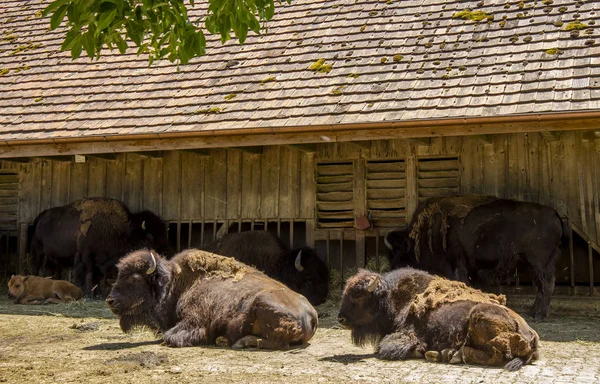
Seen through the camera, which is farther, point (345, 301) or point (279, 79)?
point (279, 79)

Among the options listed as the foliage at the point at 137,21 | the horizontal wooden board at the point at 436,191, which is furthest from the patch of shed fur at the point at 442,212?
the foliage at the point at 137,21

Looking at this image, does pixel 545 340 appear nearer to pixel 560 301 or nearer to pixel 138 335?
pixel 560 301

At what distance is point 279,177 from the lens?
40.9ft

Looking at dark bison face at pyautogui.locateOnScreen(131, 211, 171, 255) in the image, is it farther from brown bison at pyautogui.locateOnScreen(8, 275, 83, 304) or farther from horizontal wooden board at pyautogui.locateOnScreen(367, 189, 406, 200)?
horizontal wooden board at pyautogui.locateOnScreen(367, 189, 406, 200)

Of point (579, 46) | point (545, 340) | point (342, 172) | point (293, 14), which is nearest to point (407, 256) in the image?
point (342, 172)

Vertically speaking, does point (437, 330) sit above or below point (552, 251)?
below

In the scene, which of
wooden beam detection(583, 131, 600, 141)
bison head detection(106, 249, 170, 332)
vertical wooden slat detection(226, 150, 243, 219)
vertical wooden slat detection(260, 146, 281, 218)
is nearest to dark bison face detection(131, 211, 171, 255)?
vertical wooden slat detection(226, 150, 243, 219)

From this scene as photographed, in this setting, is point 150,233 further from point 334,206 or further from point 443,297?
point 443,297

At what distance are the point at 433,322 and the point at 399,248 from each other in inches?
162

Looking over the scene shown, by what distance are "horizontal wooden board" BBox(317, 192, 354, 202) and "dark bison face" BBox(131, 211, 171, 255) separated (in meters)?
2.74

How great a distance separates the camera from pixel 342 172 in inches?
479

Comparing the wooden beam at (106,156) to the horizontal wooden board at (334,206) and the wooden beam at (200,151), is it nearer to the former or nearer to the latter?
the wooden beam at (200,151)

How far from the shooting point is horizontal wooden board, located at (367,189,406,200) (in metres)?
11.8

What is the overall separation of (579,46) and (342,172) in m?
3.97
